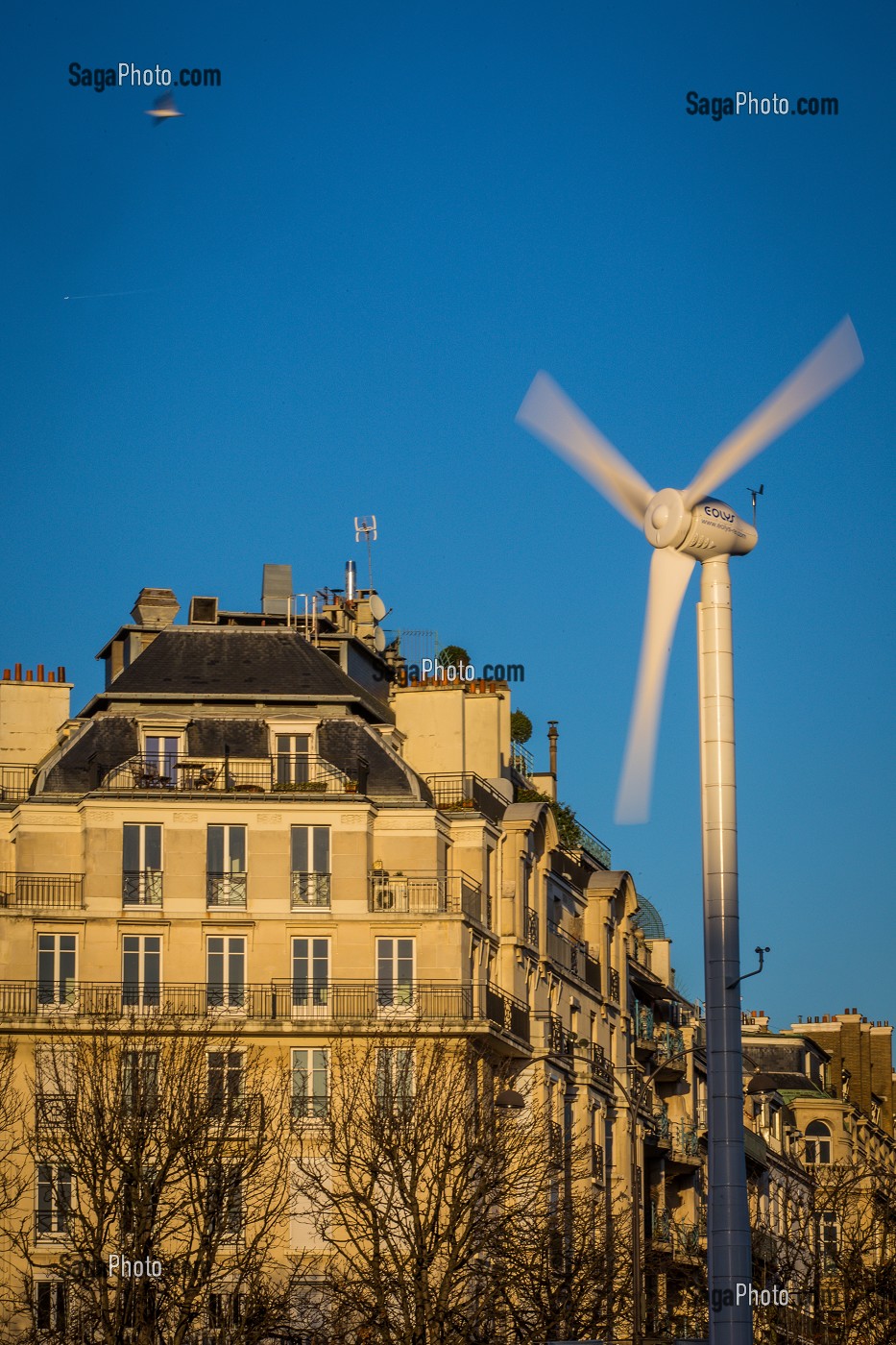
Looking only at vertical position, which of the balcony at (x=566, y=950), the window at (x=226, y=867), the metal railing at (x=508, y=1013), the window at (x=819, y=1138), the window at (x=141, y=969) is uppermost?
the window at (x=226, y=867)

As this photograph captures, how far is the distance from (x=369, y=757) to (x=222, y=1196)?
21.1m

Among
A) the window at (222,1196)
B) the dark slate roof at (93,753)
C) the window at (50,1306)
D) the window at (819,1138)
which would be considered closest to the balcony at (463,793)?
the dark slate roof at (93,753)

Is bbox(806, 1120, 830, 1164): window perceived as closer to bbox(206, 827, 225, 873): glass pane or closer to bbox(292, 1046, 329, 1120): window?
bbox(292, 1046, 329, 1120): window

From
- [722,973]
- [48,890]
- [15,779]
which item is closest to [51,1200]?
[48,890]

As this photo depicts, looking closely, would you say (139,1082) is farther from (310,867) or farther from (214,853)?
(310,867)

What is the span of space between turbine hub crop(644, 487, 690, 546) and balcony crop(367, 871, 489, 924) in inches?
1168

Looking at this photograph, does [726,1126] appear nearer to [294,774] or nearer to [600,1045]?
[294,774]

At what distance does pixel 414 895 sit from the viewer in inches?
3802

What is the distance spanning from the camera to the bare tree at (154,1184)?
8050 cm

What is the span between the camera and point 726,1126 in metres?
66.0

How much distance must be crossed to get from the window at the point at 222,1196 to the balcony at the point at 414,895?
44.7 ft

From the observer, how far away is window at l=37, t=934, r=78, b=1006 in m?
93.7

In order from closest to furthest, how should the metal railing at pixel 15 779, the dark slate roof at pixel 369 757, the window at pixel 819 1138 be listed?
the dark slate roof at pixel 369 757 → the metal railing at pixel 15 779 → the window at pixel 819 1138

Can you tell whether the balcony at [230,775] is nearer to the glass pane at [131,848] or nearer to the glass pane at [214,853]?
the glass pane at [131,848]
